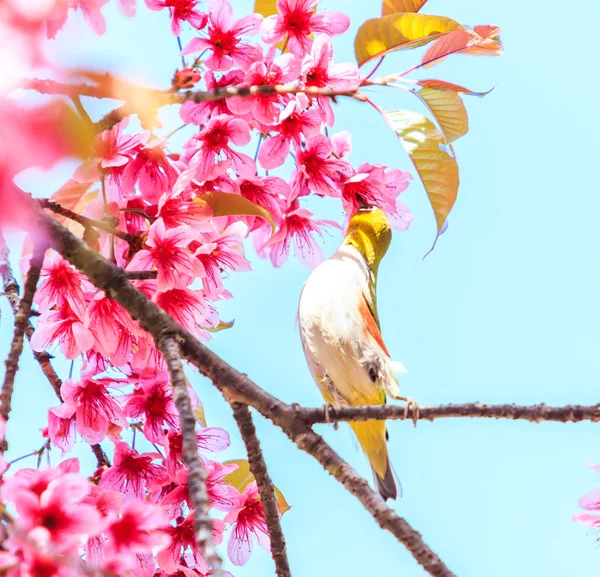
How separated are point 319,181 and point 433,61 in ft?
1.06

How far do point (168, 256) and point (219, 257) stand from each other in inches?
6.2

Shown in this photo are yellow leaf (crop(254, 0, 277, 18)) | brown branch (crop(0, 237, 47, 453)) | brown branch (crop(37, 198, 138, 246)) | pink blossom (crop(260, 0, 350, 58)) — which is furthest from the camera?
yellow leaf (crop(254, 0, 277, 18))

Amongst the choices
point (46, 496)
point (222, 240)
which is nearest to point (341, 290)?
point (222, 240)

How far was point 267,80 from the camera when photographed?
1.27m

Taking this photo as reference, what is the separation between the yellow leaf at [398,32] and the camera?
1.27 metres

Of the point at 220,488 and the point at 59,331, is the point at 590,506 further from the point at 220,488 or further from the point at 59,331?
the point at 59,331

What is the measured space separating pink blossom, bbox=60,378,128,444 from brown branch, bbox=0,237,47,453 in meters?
0.26

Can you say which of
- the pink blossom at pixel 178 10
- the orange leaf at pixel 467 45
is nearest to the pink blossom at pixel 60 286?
the pink blossom at pixel 178 10

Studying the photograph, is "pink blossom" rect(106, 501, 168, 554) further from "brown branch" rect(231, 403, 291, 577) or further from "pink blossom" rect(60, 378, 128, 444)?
"pink blossom" rect(60, 378, 128, 444)

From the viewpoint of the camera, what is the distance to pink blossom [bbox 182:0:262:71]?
4.46 feet

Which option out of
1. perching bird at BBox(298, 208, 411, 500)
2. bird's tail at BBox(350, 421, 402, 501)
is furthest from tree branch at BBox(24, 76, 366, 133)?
bird's tail at BBox(350, 421, 402, 501)

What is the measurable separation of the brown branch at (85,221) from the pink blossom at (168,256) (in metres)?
0.04

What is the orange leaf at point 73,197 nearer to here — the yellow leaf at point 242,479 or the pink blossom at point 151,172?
the pink blossom at point 151,172

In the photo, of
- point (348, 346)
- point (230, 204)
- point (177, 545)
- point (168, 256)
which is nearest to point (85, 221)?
point (168, 256)
